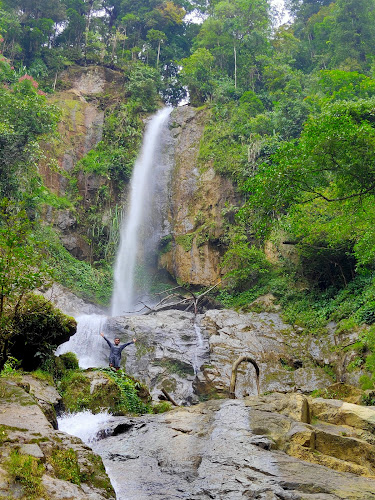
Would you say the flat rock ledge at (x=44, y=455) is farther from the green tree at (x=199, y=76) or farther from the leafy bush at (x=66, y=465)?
the green tree at (x=199, y=76)

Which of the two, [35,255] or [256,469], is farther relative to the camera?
[35,255]

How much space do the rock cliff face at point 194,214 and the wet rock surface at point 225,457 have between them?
1432 centimetres

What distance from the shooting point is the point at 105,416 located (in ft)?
28.0

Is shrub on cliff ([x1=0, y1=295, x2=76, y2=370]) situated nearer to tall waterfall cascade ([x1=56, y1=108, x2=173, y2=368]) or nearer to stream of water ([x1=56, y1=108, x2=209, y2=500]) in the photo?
stream of water ([x1=56, y1=108, x2=209, y2=500])

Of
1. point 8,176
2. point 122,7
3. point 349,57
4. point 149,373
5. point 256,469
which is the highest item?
point 122,7

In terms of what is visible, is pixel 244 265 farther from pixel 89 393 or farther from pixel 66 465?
pixel 66 465

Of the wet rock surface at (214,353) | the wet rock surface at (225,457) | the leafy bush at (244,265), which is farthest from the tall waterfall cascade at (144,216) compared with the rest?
the wet rock surface at (225,457)

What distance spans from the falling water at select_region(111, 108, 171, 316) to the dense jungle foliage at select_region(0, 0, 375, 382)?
0.85 m

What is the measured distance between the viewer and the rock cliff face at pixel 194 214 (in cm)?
2162

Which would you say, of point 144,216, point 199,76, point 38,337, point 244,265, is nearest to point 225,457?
point 38,337

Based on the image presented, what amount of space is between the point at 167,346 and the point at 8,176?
10623 millimetres

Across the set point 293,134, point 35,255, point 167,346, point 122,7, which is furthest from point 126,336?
point 122,7

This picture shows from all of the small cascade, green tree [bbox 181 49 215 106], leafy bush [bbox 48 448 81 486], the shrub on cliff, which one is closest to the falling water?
green tree [bbox 181 49 215 106]

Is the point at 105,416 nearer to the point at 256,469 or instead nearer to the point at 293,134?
the point at 256,469
